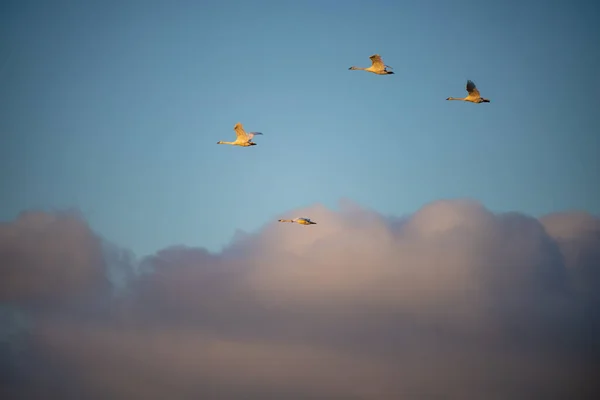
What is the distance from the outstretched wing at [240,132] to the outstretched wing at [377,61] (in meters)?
20.3

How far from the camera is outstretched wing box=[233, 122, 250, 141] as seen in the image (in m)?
152

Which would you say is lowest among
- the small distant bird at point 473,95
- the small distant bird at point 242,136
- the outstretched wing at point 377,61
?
the small distant bird at point 242,136

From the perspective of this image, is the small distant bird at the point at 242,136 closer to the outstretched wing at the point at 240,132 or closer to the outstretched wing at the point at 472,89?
the outstretched wing at the point at 240,132

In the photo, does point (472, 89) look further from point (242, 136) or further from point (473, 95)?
point (242, 136)

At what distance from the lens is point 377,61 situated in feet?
481

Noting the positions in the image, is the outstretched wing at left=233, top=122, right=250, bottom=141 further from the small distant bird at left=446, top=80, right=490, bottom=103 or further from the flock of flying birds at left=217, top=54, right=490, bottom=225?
the small distant bird at left=446, top=80, right=490, bottom=103

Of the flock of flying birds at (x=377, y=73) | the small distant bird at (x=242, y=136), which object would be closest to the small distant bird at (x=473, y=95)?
the flock of flying birds at (x=377, y=73)

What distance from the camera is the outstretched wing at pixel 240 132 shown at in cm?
15165

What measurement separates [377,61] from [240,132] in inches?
853

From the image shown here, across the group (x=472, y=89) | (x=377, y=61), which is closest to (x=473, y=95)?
(x=472, y=89)

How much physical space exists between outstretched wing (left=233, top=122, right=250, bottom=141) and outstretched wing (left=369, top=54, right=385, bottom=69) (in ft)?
66.6

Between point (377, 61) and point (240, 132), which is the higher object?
point (377, 61)

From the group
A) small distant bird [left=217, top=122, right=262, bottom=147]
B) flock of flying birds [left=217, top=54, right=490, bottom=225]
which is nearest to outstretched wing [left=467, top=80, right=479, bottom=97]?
flock of flying birds [left=217, top=54, right=490, bottom=225]

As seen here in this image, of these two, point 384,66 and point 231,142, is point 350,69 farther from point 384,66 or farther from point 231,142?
point 231,142
